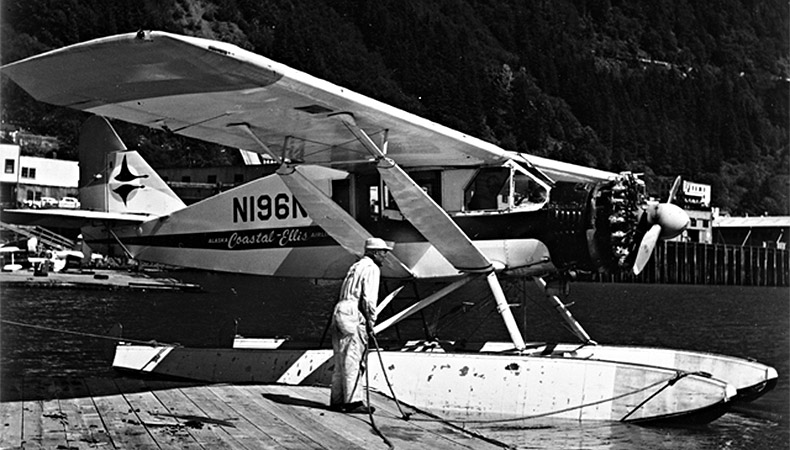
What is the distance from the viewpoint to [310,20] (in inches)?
7111

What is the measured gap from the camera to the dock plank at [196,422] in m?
6.70

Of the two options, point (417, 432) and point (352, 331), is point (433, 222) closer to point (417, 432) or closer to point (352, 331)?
point (352, 331)

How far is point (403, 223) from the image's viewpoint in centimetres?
1190

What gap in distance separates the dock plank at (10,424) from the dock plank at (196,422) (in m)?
1.07

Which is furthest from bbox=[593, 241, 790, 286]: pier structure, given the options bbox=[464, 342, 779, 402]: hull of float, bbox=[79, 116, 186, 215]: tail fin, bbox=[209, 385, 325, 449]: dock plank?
bbox=[209, 385, 325, 449]: dock plank

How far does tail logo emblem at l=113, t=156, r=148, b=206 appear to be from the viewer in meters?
15.5

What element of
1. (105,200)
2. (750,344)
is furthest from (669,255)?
(105,200)

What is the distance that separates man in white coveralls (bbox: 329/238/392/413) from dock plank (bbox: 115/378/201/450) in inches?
53.6

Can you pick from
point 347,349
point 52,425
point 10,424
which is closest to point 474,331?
point 347,349

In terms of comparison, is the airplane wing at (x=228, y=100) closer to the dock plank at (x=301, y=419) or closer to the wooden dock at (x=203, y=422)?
the wooden dock at (x=203, y=422)

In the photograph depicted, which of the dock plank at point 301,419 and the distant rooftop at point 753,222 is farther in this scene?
the distant rooftop at point 753,222

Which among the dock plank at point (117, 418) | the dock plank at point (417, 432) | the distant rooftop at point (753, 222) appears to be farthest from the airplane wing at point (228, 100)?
the distant rooftop at point (753, 222)

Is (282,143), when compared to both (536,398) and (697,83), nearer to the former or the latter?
(536,398)

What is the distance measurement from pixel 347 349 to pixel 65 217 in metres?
7.83
